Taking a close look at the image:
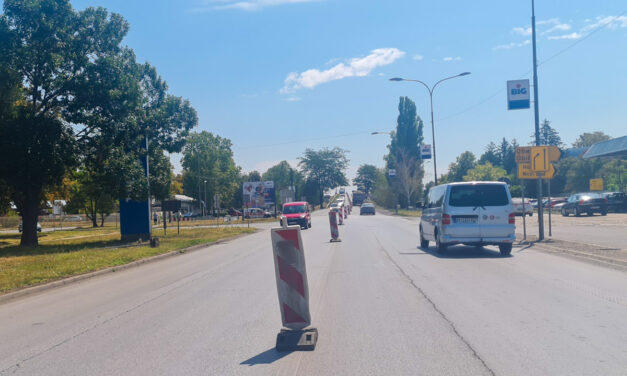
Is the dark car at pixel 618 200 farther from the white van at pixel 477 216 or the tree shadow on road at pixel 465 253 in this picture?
the white van at pixel 477 216

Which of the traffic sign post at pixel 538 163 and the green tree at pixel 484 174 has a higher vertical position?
the green tree at pixel 484 174

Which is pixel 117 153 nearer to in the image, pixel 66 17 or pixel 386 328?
pixel 66 17

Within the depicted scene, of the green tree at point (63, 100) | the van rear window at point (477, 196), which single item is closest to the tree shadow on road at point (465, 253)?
the van rear window at point (477, 196)

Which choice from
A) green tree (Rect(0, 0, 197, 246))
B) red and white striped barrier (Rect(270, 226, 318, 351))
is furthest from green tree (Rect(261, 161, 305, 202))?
red and white striped barrier (Rect(270, 226, 318, 351))

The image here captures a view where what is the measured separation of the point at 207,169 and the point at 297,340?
88.8m

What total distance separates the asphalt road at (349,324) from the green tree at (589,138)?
354 ft

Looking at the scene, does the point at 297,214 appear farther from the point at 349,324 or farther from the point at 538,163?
the point at 349,324

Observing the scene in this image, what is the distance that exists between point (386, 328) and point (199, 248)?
17412 millimetres

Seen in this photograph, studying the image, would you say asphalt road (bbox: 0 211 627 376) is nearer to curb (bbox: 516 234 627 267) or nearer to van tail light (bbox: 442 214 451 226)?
curb (bbox: 516 234 627 267)

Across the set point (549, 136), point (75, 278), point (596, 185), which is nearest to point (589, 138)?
point (549, 136)

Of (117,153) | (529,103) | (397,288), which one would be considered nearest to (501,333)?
(397,288)

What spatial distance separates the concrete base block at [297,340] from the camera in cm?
574

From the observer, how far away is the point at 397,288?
31.8 ft

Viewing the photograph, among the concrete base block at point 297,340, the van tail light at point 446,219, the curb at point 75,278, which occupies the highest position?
the van tail light at point 446,219
